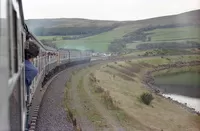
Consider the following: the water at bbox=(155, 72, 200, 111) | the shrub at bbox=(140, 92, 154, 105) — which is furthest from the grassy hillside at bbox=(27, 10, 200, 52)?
the shrub at bbox=(140, 92, 154, 105)

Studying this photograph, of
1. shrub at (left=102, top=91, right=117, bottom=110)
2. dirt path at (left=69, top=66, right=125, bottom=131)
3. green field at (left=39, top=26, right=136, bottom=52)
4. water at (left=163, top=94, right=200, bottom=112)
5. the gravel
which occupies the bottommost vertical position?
water at (left=163, top=94, right=200, bottom=112)

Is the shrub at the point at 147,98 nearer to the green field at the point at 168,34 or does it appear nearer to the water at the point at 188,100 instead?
the water at the point at 188,100

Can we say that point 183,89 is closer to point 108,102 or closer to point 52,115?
point 108,102

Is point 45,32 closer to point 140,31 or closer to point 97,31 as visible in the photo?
point 97,31

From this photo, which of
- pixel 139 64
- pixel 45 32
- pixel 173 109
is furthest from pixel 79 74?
pixel 139 64

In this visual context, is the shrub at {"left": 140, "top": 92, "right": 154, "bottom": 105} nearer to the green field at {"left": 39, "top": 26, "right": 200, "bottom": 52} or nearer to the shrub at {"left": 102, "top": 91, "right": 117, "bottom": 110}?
the shrub at {"left": 102, "top": 91, "right": 117, "bottom": 110}

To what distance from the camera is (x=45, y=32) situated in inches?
883

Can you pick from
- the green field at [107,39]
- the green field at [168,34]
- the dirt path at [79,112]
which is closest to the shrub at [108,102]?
the dirt path at [79,112]

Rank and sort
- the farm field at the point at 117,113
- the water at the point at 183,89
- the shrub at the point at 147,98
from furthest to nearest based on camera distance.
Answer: the water at the point at 183,89 → the shrub at the point at 147,98 → the farm field at the point at 117,113

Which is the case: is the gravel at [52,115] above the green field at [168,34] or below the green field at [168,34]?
below

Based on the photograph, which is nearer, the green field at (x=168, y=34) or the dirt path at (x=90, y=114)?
the dirt path at (x=90, y=114)

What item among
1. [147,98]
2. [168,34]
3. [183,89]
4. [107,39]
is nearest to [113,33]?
[107,39]

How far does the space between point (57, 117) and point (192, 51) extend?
54.4 ft

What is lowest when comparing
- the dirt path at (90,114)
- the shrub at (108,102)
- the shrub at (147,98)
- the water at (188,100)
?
the water at (188,100)
